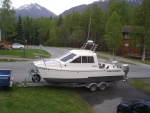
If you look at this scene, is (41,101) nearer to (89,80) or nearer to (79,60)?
(89,80)

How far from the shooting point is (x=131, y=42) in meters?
46.3

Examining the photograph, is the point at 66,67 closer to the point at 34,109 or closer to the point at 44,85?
the point at 44,85

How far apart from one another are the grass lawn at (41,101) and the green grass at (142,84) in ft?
17.0

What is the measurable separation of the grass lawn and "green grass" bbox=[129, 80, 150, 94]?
17.0ft

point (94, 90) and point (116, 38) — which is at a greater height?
point (116, 38)

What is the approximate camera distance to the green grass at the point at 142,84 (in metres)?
18.4

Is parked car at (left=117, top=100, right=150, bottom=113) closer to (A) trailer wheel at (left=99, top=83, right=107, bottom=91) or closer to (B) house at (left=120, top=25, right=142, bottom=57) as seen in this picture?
(A) trailer wheel at (left=99, top=83, right=107, bottom=91)

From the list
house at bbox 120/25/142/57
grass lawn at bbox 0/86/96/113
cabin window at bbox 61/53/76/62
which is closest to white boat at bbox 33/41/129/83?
cabin window at bbox 61/53/76/62

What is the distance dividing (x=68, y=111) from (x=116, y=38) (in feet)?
133

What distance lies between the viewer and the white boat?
53.7ft

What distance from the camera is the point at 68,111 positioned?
12.6 m

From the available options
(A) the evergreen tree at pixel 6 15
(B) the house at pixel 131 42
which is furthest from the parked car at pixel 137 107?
(A) the evergreen tree at pixel 6 15

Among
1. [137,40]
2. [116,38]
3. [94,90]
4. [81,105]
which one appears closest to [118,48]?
[116,38]

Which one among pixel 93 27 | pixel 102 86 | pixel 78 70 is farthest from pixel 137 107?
pixel 93 27
